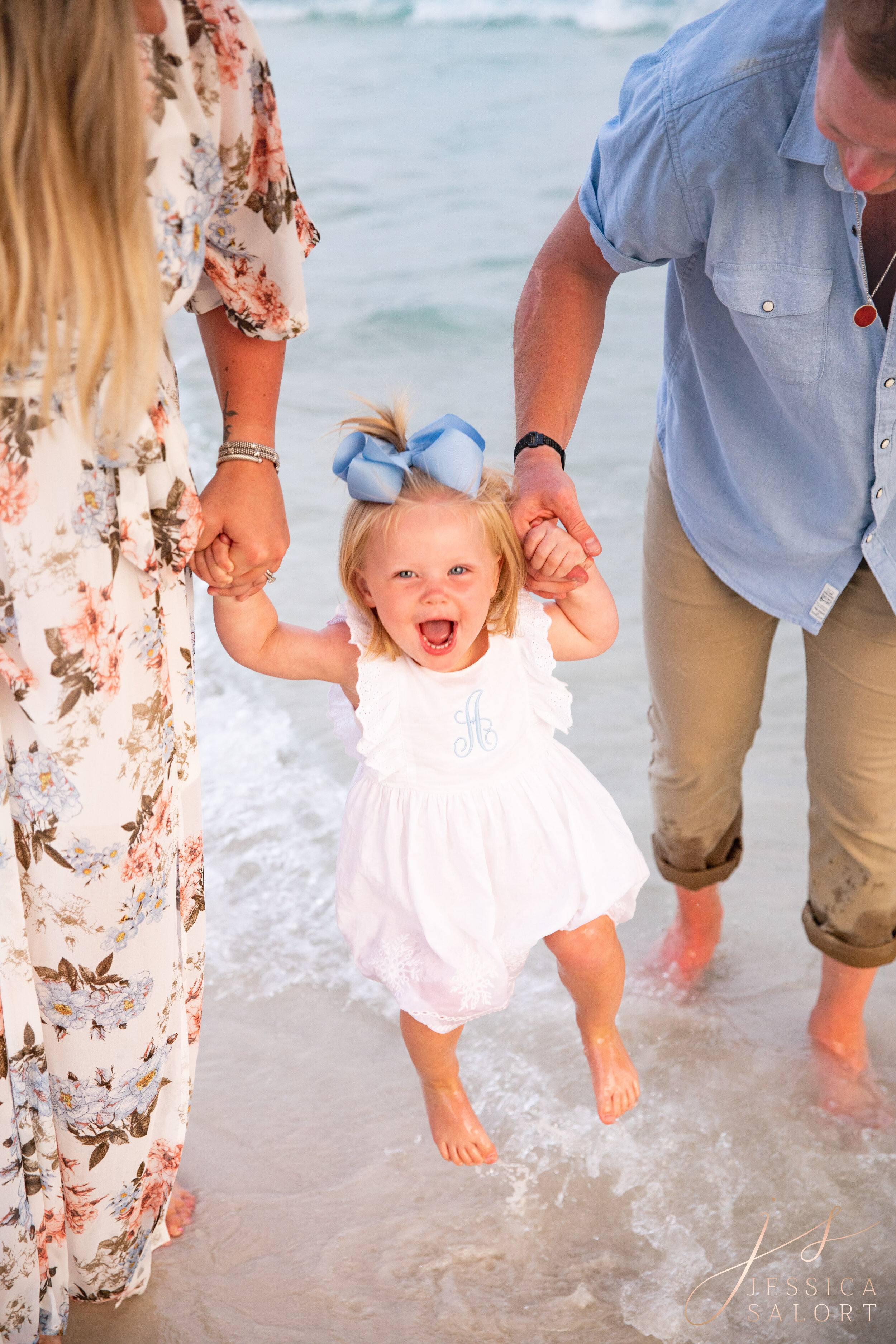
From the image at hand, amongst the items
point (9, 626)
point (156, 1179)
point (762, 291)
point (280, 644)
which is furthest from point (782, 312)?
point (156, 1179)

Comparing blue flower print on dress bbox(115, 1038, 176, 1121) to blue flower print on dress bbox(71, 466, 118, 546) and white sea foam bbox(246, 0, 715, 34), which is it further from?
white sea foam bbox(246, 0, 715, 34)

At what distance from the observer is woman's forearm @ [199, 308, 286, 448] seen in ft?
5.27

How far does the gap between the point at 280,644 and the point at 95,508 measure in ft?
1.45

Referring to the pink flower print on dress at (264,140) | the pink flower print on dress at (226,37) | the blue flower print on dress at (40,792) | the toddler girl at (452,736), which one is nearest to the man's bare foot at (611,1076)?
the toddler girl at (452,736)

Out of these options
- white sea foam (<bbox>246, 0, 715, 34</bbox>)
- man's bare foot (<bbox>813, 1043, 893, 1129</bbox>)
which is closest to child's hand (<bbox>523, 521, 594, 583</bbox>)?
man's bare foot (<bbox>813, 1043, 893, 1129</bbox>)

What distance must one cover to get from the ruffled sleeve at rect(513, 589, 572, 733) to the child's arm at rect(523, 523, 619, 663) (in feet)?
0.08

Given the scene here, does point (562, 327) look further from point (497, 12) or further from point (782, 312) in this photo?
point (497, 12)

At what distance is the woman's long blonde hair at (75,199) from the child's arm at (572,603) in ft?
2.19

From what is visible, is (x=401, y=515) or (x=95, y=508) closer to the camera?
(x=95, y=508)

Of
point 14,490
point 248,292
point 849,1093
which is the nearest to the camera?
point 14,490

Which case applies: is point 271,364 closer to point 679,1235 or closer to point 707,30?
point 707,30

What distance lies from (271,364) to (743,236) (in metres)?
0.68

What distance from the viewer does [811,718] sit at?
7.16ft

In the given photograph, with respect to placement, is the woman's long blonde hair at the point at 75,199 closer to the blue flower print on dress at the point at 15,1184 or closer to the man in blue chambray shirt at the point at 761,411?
the man in blue chambray shirt at the point at 761,411
